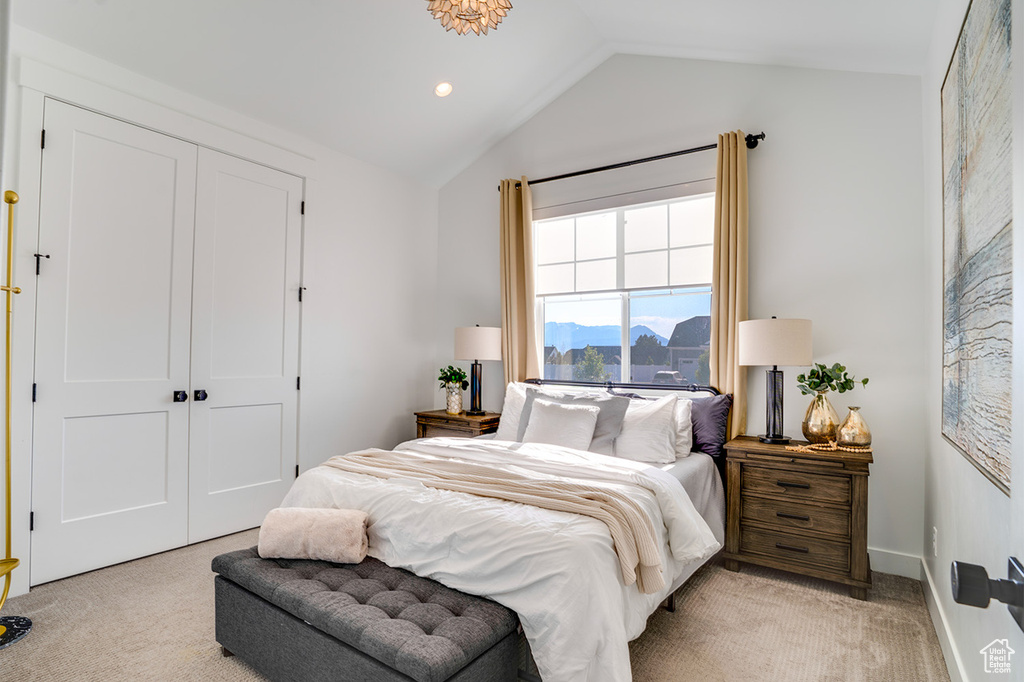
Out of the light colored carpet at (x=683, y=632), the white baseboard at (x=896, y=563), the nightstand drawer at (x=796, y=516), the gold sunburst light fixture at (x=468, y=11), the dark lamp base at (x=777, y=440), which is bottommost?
the light colored carpet at (x=683, y=632)

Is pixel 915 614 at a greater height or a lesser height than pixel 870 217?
lesser

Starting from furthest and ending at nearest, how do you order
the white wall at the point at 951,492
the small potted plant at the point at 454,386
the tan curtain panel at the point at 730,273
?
the small potted plant at the point at 454,386
the tan curtain panel at the point at 730,273
the white wall at the point at 951,492

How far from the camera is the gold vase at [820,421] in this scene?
120 inches

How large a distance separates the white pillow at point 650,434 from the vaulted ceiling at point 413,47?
2.24m

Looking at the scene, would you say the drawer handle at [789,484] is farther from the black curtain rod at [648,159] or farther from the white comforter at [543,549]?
the black curtain rod at [648,159]

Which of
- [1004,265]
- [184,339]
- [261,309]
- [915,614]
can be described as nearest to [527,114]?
[261,309]

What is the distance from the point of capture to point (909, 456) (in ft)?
10.1

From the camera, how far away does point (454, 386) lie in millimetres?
4633

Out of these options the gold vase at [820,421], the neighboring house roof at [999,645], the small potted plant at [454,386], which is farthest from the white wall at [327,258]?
the neighboring house roof at [999,645]

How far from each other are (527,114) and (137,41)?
2711 mm

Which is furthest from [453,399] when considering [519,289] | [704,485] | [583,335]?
[704,485]

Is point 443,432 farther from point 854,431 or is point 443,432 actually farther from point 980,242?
point 980,242

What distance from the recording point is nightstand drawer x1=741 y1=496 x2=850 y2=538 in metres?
2.83

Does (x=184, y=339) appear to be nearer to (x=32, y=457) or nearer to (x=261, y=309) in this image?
(x=261, y=309)
